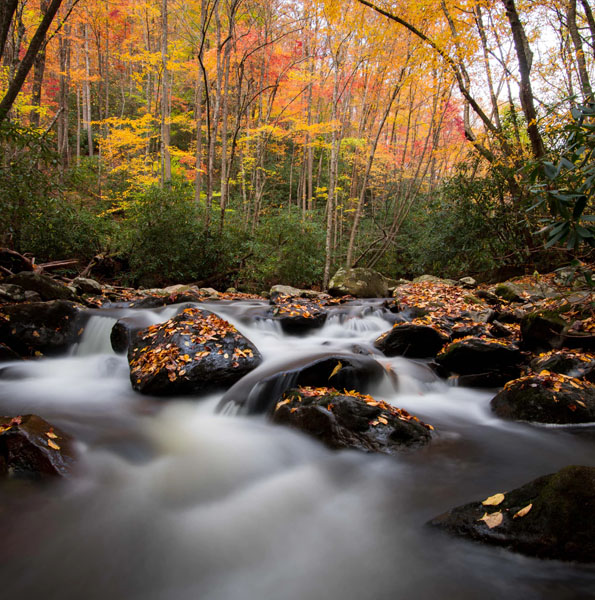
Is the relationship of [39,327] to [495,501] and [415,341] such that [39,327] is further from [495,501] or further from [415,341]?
[495,501]

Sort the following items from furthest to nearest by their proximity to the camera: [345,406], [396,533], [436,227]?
[436,227] → [345,406] → [396,533]

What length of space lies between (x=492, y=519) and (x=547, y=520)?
30 centimetres

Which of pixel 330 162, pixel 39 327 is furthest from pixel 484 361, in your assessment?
pixel 330 162

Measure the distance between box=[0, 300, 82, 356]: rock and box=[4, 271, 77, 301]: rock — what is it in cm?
110

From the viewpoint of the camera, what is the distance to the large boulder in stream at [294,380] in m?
4.50

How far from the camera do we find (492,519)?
7.28 ft

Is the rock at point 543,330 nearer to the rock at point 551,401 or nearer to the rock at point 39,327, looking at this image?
the rock at point 551,401

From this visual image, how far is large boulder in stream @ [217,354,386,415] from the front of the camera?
4496 mm

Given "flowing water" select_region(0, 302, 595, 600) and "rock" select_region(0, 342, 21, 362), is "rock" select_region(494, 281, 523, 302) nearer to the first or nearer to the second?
"flowing water" select_region(0, 302, 595, 600)

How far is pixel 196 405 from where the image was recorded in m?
4.63

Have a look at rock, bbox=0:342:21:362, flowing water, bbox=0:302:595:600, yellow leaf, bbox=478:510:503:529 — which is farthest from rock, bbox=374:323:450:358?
rock, bbox=0:342:21:362

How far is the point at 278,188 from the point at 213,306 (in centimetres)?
1833

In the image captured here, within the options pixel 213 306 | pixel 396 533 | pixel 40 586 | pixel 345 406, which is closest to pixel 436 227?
pixel 213 306

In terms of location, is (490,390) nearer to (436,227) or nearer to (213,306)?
(213,306)
